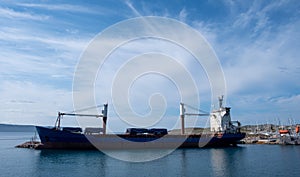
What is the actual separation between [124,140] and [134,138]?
7.70 feet

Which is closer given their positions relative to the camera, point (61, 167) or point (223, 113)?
point (61, 167)

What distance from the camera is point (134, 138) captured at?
54344 mm

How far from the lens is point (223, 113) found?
212 ft

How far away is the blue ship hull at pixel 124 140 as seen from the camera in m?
50.0

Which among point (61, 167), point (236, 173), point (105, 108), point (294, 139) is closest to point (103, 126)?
point (105, 108)

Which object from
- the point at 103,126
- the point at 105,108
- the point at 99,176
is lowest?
the point at 99,176

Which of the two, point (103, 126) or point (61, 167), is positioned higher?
point (103, 126)

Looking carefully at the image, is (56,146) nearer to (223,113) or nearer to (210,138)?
(210,138)

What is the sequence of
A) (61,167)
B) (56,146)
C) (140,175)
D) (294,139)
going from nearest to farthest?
(140,175)
(61,167)
(56,146)
(294,139)

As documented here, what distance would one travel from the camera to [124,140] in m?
53.3

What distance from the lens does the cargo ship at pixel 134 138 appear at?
164ft

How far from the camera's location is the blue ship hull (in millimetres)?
50031

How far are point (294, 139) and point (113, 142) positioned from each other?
46204mm

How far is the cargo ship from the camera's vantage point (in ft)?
164
